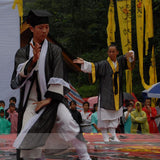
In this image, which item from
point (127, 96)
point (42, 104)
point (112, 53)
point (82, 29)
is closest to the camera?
point (42, 104)

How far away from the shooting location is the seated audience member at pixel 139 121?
A: 8922mm

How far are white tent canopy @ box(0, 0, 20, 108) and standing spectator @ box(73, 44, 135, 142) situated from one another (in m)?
3.20

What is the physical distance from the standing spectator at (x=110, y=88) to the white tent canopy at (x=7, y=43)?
10.5 ft

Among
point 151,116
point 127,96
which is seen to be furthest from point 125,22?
point 151,116

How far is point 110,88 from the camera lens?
707 cm

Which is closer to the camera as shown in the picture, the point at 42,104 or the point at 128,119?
the point at 42,104

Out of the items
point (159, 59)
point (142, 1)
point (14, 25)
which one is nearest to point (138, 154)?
point (14, 25)

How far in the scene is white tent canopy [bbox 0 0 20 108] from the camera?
9.64m

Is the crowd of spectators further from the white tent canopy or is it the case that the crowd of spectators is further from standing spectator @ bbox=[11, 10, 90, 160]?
standing spectator @ bbox=[11, 10, 90, 160]

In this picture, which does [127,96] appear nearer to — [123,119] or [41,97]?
[123,119]

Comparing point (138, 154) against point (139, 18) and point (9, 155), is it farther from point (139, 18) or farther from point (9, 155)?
point (139, 18)

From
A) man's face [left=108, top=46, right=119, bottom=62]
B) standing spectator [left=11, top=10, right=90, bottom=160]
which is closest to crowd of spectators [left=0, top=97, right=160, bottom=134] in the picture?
man's face [left=108, top=46, right=119, bottom=62]

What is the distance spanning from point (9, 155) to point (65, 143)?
1.50m

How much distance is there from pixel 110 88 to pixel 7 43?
3.61 meters
